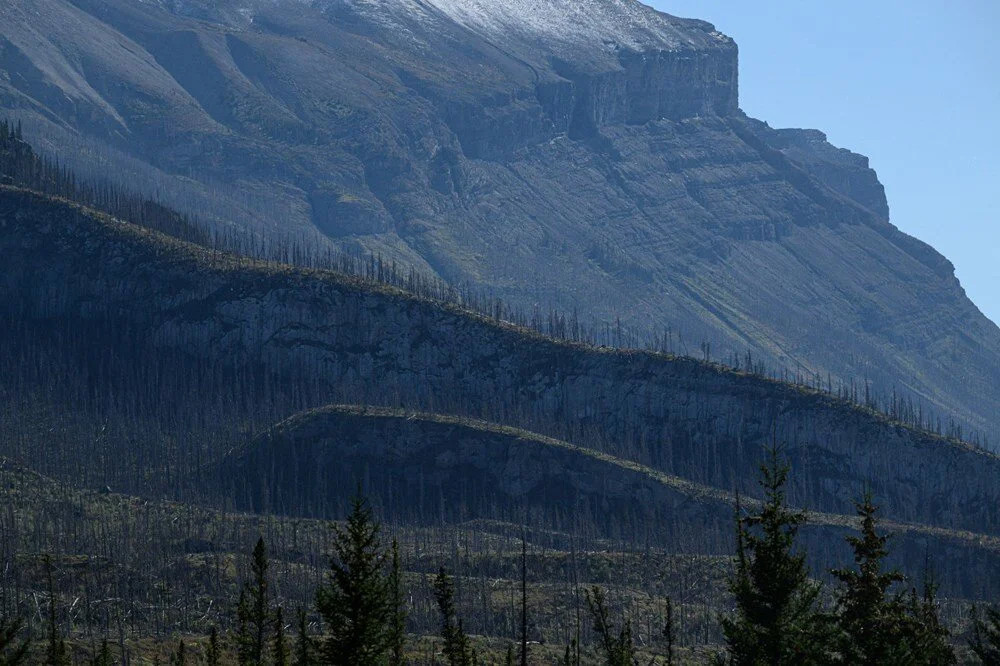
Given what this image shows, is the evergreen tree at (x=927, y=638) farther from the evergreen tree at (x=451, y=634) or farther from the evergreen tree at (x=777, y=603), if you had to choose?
the evergreen tree at (x=451, y=634)

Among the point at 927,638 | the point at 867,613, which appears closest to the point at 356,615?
the point at 867,613

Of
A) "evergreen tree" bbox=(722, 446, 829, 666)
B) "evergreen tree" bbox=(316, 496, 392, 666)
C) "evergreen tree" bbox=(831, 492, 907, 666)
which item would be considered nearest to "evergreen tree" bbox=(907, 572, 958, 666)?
"evergreen tree" bbox=(831, 492, 907, 666)

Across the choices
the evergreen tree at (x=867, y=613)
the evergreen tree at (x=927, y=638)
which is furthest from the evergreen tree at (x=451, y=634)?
the evergreen tree at (x=927, y=638)

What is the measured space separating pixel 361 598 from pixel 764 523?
Answer: 19303mm

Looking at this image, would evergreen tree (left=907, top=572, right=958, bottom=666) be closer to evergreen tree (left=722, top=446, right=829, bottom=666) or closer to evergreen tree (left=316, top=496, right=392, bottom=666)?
evergreen tree (left=722, top=446, right=829, bottom=666)

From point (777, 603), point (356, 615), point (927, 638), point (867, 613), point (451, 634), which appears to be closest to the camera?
point (356, 615)

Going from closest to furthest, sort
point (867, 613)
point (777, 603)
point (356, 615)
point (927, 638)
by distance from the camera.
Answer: point (356, 615) < point (867, 613) < point (777, 603) < point (927, 638)

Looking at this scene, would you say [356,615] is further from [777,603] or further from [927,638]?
[927,638]

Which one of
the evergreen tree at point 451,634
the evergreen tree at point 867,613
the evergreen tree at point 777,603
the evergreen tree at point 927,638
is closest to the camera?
the evergreen tree at point 867,613

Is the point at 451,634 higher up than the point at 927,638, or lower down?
higher up

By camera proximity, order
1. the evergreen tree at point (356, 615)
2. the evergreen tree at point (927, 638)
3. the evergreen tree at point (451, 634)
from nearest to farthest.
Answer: the evergreen tree at point (356, 615)
the evergreen tree at point (927, 638)
the evergreen tree at point (451, 634)

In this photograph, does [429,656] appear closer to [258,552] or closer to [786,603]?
[258,552]

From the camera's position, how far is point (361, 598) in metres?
85.1

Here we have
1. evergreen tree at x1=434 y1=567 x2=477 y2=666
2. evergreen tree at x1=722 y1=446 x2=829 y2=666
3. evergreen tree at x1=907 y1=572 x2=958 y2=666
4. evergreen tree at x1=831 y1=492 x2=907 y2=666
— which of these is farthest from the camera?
evergreen tree at x1=434 y1=567 x2=477 y2=666
